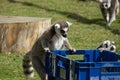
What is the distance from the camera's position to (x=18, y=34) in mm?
10555

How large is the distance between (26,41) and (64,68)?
16.8 ft

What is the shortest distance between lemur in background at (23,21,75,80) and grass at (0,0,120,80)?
59 cm

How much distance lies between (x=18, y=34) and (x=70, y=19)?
256 inches

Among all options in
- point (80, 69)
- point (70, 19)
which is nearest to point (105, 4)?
point (70, 19)

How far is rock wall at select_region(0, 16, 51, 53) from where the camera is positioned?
34.3 ft

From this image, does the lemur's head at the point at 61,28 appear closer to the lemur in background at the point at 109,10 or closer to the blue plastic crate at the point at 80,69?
the blue plastic crate at the point at 80,69

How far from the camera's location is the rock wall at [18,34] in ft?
34.3

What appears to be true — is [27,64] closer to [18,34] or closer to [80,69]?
[80,69]

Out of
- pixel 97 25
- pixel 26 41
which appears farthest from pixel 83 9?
pixel 26 41

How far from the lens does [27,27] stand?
1067cm

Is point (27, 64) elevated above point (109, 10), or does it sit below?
below

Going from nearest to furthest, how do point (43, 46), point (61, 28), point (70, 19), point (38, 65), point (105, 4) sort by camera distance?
1. point (43, 46)
2. point (38, 65)
3. point (61, 28)
4. point (105, 4)
5. point (70, 19)

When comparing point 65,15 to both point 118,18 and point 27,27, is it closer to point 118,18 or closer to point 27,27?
point 118,18

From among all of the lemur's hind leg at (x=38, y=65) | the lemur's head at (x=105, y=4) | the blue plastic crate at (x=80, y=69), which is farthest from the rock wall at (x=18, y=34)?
the lemur's head at (x=105, y=4)
